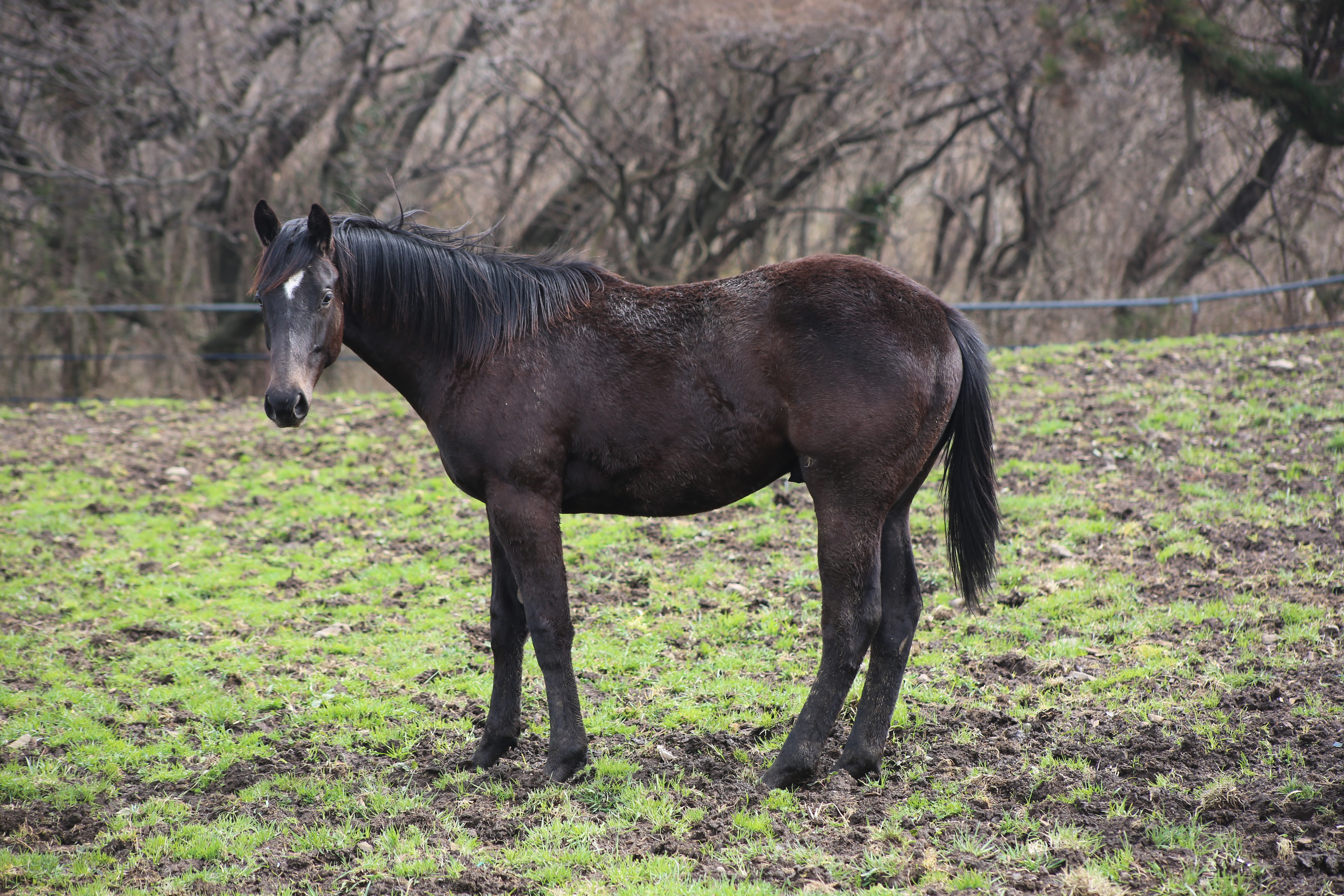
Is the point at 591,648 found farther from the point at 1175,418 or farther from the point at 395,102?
the point at 395,102

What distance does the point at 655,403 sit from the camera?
4328 millimetres

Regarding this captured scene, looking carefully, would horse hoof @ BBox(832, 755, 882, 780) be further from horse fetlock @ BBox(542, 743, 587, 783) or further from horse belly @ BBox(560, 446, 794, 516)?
horse belly @ BBox(560, 446, 794, 516)

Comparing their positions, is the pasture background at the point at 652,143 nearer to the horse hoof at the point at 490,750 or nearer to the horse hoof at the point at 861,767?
the horse hoof at the point at 490,750

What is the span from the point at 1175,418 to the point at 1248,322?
5.41 meters

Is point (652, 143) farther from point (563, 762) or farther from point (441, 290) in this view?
point (563, 762)

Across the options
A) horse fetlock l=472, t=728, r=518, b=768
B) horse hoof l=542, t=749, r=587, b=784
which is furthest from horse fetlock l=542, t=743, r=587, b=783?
horse fetlock l=472, t=728, r=518, b=768

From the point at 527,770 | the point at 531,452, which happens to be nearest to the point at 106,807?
the point at 527,770

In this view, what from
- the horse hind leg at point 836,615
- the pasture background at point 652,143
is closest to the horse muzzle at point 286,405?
the horse hind leg at point 836,615

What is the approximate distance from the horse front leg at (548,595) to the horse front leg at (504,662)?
9.8 inches

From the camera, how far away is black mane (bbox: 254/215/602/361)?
175 inches

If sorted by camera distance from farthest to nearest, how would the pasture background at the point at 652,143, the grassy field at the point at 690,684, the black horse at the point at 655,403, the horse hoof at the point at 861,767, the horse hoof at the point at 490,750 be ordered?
the pasture background at the point at 652,143 < the horse hoof at the point at 490,750 < the horse hoof at the point at 861,767 < the black horse at the point at 655,403 < the grassy field at the point at 690,684

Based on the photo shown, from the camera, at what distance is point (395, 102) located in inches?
645

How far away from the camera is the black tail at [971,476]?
4.43 metres

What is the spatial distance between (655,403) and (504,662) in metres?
1.47
